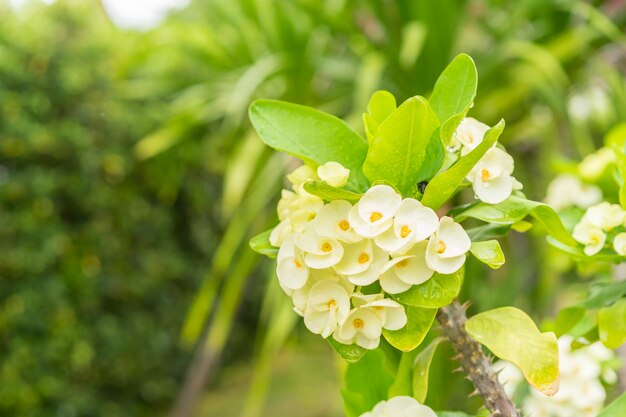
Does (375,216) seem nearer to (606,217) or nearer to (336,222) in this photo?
(336,222)

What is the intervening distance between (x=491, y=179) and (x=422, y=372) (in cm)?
14

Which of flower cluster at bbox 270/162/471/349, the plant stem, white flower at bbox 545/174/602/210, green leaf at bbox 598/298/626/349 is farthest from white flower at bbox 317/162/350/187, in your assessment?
white flower at bbox 545/174/602/210

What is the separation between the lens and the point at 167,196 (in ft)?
8.21

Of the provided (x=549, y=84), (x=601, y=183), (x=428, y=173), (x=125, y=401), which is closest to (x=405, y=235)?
(x=428, y=173)

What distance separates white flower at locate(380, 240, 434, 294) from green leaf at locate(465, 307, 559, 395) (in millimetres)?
59

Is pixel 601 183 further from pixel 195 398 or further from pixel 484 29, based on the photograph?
pixel 195 398

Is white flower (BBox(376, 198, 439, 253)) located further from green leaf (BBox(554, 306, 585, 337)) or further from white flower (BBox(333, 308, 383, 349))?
green leaf (BBox(554, 306, 585, 337))

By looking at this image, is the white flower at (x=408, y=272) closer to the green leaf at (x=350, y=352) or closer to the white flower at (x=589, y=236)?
the green leaf at (x=350, y=352)

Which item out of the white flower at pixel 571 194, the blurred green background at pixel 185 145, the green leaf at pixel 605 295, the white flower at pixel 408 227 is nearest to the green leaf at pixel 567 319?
the green leaf at pixel 605 295

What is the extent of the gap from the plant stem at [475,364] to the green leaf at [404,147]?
0.09 metres

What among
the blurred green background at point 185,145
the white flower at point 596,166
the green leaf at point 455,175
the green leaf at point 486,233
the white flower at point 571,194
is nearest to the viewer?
the green leaf at point 455,175

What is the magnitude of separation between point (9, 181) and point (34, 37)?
18.4 inches

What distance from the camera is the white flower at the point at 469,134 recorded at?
422 millimetres

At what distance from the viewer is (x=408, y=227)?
0.38 meters
